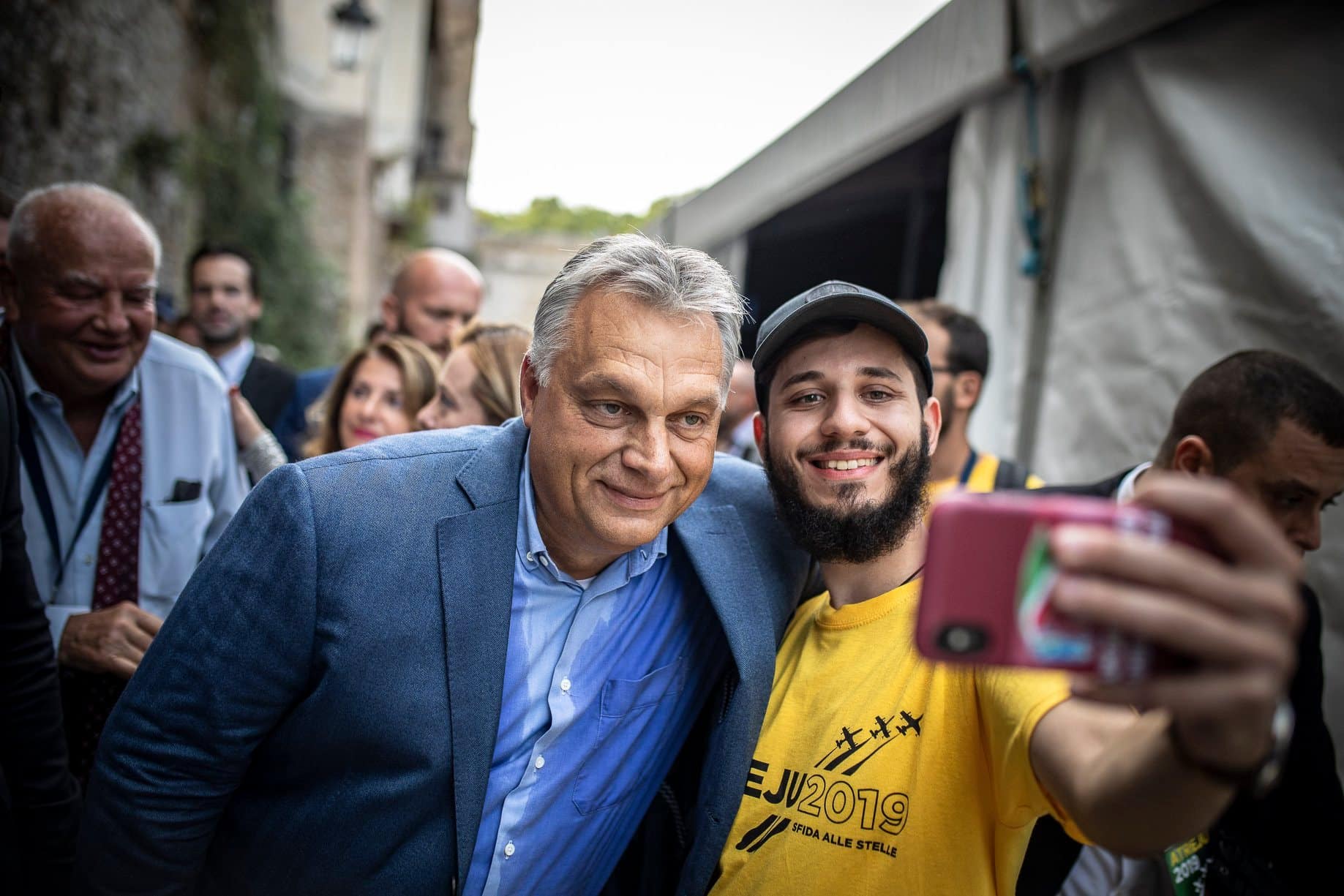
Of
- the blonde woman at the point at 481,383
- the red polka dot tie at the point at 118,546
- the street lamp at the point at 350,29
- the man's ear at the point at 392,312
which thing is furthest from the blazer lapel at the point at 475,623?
the street lamp at the point at 350,29

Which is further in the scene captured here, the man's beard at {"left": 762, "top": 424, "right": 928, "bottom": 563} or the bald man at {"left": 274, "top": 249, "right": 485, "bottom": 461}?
the bald man at {"left": 274, "top": 249, "right": 485, "bottom": 461}

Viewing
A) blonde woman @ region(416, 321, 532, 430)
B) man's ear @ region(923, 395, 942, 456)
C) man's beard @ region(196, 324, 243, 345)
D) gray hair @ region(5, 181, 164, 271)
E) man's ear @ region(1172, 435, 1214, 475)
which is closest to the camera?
man's ear @ region(923, 395, 942, 456)

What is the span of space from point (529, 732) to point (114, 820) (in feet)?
2.74

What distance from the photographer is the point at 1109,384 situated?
2979 millimetres

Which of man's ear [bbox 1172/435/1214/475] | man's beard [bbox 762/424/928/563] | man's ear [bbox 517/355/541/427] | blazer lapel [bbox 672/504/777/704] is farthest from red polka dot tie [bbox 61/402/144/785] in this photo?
man's ear [bbox 1172/435/1214/475]

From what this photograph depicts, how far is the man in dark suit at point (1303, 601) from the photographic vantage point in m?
1.87

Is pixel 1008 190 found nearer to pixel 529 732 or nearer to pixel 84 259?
pixel 529 732

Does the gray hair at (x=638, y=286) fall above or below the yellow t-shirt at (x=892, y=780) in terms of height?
above

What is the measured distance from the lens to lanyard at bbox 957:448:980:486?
128 inches

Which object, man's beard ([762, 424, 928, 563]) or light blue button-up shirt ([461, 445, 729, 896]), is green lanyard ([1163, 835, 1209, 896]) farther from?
light blue button-up shirt ([461, 445, 729, 896])

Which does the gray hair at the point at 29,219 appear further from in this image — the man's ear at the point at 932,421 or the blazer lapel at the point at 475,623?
the man's ear at the point at 932,421

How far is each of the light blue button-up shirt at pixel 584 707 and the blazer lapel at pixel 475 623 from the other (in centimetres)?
7

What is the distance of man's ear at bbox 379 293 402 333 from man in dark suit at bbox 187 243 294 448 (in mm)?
713

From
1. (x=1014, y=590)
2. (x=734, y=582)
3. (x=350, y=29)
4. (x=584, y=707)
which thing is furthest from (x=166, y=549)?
(x=350, y=29)
